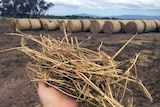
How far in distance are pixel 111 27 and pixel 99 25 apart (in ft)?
3.61

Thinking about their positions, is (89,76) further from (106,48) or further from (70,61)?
(106,48)

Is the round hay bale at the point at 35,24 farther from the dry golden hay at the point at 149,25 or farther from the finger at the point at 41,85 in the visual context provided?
the finger at the point at 41,85

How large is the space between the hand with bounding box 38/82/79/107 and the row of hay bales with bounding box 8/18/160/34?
25634mm

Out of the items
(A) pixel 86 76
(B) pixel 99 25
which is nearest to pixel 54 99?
(A) pixel 86 76

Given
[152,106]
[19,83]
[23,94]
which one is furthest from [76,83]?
[19,83]

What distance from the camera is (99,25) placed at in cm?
2842

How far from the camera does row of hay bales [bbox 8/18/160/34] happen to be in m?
28.0

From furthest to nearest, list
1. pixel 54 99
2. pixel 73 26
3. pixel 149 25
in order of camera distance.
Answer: pixel 149 25 < pixel 73 26 < pixel 54 99

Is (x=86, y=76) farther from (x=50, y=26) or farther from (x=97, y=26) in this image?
(x=50, y=26)

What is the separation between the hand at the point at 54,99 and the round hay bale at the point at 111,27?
25735mm

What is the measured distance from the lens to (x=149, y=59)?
56.9ft

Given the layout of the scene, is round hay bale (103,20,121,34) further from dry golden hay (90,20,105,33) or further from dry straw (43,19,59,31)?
dry straw (43,19,59,31)

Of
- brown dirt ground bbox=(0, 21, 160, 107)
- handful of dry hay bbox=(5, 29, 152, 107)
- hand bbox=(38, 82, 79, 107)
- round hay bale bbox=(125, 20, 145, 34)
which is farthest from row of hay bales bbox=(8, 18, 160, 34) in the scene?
hand bbox=(38, 82, 79, 107)

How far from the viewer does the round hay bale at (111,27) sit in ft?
91.6
